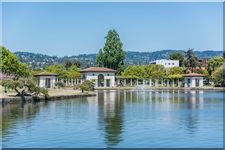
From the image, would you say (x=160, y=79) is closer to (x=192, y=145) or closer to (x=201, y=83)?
(x=201, y=83)

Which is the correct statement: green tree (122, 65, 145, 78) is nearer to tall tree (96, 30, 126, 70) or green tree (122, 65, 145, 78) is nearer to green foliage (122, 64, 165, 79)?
green foliage (122, 64, 165, 79)

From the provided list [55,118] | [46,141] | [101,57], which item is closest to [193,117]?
[55,118]

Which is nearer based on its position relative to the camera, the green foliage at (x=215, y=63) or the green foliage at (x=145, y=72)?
the green foliage at (x=145, y=72)

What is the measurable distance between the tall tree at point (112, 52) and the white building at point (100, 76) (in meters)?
1.93

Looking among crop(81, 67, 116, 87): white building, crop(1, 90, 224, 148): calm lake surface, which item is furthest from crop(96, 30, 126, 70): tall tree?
crop(1, 90, 224, 148): calm lake surface

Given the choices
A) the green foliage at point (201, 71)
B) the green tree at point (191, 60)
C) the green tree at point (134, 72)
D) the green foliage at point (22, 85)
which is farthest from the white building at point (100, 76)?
the green foliage at point (22, 85)

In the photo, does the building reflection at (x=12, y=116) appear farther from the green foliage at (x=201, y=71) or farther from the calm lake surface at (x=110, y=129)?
the green foliage at (x=201, y=71)

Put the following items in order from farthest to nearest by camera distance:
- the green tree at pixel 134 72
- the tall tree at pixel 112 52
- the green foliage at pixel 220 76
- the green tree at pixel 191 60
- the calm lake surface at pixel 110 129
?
1. the green tree at pixel 191 60
2. the green tree at pixel 134 72
3. the tall tree at pixel 112 52
4. the green foliage at pixel 220 76
5. the calm lake surface at pixel 110 129

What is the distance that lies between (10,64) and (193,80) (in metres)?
43.6

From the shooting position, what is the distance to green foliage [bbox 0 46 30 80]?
61281 millimetres

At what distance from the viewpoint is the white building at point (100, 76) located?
95.0 meters

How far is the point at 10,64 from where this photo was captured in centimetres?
6256

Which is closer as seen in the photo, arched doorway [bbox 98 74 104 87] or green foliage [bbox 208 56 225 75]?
arched doorway [bbox 98 74 104 87]

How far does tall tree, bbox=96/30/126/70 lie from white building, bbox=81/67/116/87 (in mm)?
1931
